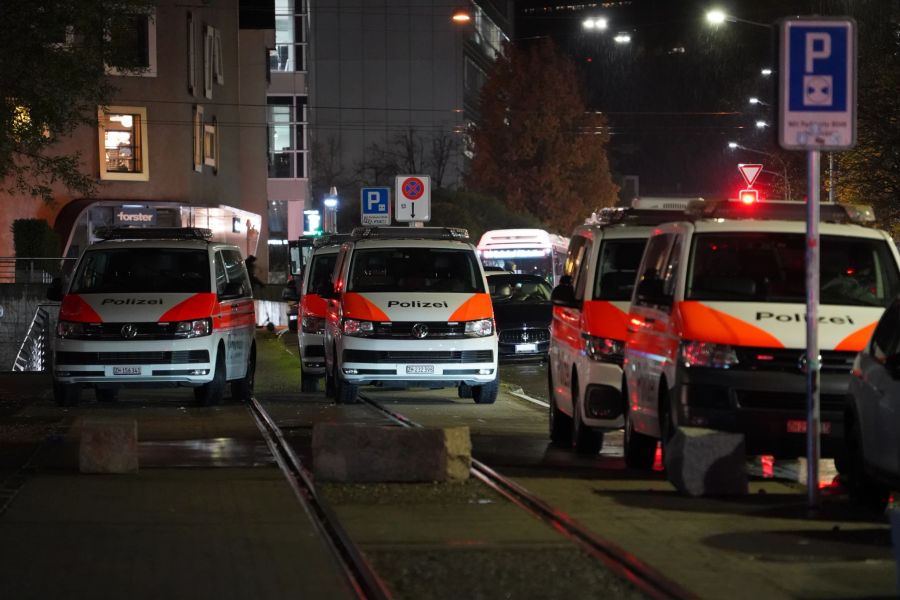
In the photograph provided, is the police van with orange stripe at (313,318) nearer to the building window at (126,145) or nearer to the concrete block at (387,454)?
the concrete block at (387,454)

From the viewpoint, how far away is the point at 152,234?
73.5ft

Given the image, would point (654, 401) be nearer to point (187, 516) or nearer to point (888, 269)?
point (888, 269)

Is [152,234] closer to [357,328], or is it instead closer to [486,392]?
[357,328]

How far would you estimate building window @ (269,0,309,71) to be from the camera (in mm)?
93375

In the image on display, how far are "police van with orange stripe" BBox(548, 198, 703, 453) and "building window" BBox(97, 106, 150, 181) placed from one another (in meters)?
35.4

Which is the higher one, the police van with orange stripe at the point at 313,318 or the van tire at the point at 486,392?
the police van with orange stripe at the point at 313,318

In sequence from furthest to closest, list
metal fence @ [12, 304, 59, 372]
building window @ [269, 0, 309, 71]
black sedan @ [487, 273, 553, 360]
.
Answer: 1. building window @ [269, 0, 309, 71]
2. metal fence @ [12, 304, 59, 372]
3. black sedan @ [487, 273, 553, 360]

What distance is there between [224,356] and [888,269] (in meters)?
10.3

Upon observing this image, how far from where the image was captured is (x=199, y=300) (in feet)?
69.6

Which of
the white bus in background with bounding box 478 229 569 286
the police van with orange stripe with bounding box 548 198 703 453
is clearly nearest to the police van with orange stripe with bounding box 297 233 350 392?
the police van with orange stripe with bounding box 548 198 703 453

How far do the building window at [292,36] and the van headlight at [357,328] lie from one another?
73.6m

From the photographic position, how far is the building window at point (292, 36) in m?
93.4

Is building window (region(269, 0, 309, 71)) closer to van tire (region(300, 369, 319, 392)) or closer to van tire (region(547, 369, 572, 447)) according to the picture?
van tire (region(300, 369, 319, 392))

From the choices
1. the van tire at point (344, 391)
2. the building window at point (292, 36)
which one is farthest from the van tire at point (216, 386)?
the building window at point (292, 36)
